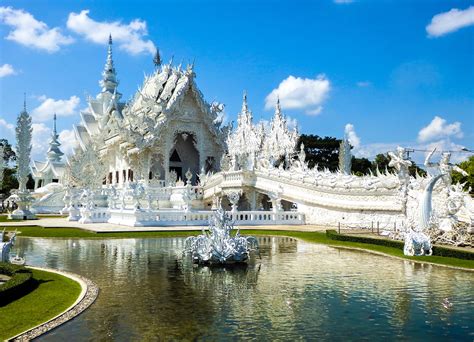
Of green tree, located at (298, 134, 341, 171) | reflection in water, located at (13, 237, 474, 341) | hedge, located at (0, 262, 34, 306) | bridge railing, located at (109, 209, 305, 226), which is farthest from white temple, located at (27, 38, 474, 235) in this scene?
green tree, located at (298, 134, 341, 171)

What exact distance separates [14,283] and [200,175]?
29.7 metres

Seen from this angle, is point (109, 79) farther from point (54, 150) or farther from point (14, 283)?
point (14, 283)

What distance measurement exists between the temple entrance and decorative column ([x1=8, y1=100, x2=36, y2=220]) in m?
14.3

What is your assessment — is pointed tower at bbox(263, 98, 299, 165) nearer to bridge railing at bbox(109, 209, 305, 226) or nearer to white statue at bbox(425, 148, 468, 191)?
bridge railing at bbox(109, 209, 305, 226)

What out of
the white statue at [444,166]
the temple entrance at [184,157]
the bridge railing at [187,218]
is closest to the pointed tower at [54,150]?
the temple entrance at [184,157]

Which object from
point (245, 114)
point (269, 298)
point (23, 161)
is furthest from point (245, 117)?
point (269, 298)

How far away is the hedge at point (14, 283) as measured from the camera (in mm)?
8133

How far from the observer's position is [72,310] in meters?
7.79

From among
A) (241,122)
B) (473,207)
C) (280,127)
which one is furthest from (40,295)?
(241,122)

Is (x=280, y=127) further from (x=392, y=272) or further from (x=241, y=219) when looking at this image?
(x=392, y=272)

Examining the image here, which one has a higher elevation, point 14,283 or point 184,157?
point 184,157

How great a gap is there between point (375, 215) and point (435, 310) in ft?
52.9

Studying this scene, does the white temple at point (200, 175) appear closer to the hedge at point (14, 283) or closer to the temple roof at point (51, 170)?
the temple roof at point (51, 170)

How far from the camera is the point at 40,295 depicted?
28.8 ft
